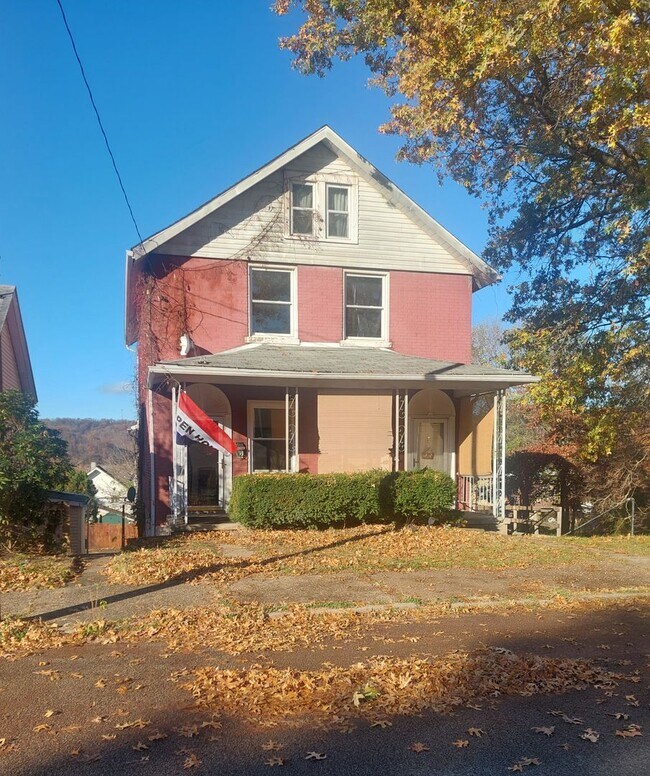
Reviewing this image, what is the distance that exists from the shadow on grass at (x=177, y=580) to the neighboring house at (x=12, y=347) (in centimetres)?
1186

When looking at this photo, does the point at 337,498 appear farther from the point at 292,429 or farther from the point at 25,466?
the point at 25,466

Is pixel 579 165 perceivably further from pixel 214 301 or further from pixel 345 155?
pixel 214 301

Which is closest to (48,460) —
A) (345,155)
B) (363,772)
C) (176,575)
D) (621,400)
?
(176,575)

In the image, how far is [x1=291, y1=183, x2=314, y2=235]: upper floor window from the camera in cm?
1581

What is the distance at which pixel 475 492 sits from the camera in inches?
647

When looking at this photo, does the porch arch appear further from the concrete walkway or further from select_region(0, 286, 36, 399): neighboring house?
select_region(0, 286, 36, 399): neighboring house

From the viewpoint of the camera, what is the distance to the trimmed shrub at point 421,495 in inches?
526

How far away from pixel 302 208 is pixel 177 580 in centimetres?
1021

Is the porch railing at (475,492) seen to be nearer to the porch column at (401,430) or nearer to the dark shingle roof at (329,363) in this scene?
the porch column at (401,430)

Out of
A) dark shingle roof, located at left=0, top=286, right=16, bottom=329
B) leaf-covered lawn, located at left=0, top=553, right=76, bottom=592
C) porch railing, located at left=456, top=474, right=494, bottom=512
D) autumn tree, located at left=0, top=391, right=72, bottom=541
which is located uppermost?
dark shingle roof, located at left=0, top=286, right=16, bottom=329

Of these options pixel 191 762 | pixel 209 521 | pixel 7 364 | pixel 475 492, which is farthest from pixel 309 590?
pixel 7 364

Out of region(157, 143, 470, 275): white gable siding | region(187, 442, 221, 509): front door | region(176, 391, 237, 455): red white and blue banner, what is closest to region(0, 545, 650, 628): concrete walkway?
region(176, 391, 237, 455): red white and blue banner

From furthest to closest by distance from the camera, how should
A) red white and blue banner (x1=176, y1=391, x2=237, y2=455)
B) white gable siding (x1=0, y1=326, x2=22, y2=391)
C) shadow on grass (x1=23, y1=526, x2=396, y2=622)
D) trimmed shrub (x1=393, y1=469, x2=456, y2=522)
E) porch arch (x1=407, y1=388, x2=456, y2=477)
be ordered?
1. white gable siding (x1=0, y1=326, x2=22, y2=391)
2. porch arch (x1=407, y1=388, x2=456, y2=477)
3. trimmed shrub (x1=393, y1=469, x2=456, y2=522)
4. red white and blue banner (x1=176, y1=391, x2=237, y2=455)
5. shadow on grass (x1=23, y1=526, x2=396, y2=622)

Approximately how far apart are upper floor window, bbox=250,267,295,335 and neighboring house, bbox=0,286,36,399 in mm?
7705
